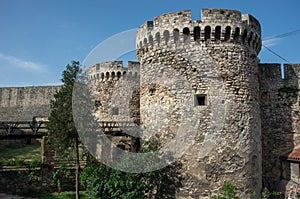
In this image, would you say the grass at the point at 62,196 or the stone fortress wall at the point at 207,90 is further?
the grass at the point at 62,196

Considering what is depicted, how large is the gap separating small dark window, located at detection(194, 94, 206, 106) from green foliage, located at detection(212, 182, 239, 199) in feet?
8.97

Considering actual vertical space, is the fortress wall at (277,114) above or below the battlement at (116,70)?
below

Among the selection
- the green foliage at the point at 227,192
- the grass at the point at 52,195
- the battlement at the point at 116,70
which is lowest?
the grass at the point at 52,195

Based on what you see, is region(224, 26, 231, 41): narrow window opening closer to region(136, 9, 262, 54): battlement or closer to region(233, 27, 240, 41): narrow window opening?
region(136, 9, 262, 54): battlement

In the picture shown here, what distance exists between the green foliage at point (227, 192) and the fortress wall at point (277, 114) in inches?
184

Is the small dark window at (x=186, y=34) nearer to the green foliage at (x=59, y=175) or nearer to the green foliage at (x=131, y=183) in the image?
the green foliage at (x=131, y=183)

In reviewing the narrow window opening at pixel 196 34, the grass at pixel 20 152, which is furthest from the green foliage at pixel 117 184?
the grass at pixel 20 152

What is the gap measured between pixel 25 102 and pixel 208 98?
881 inches

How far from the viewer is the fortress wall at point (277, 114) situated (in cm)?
1339

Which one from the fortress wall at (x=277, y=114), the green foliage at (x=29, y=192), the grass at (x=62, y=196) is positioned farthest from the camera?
the fortress wall at (x=277, y=114)

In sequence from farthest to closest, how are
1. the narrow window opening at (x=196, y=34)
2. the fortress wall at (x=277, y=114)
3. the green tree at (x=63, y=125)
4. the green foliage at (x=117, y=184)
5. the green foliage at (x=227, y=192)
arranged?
the fortress wall at (x=277, y=114) < the green tree at (x=63, y=125) < the narrow window opening at (x=196, y=34) < the green foliage at (x=117, y=184) < the green foliage at (x=227, y=192)

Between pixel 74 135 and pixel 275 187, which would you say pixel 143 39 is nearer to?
pixel 74 135

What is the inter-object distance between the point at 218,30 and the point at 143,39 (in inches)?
110

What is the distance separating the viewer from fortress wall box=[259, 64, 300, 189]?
13391mm
